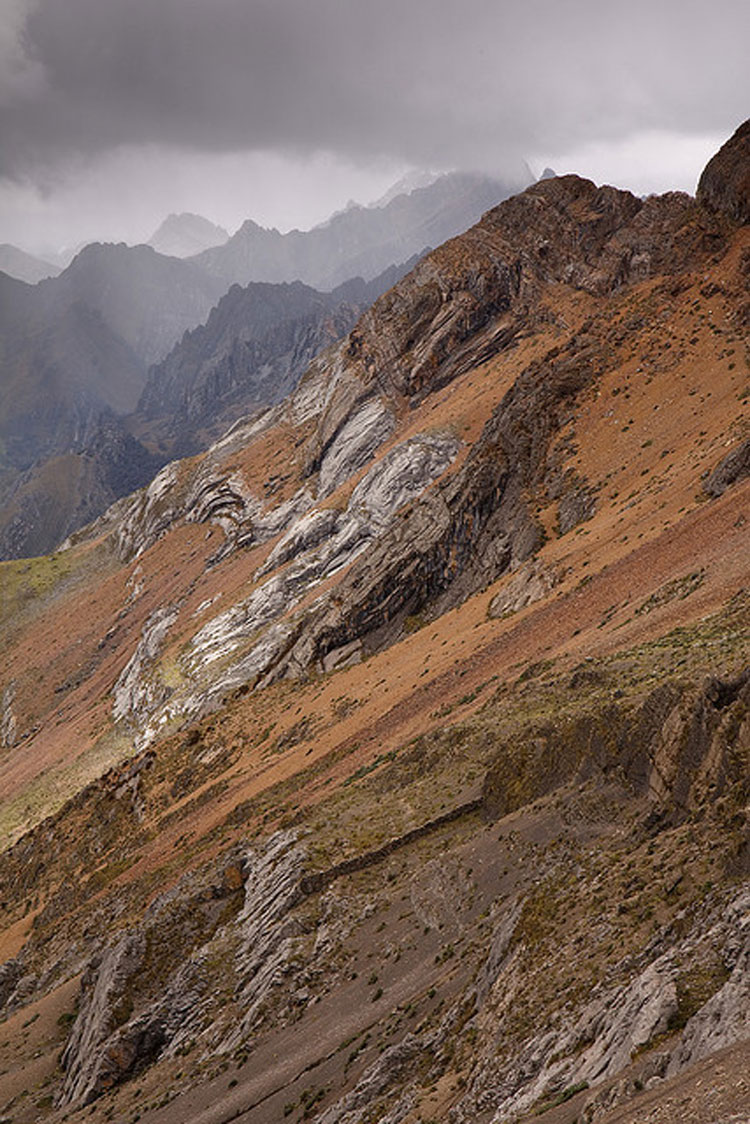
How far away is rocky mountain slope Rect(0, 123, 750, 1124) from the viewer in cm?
1445

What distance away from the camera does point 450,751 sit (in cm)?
2988

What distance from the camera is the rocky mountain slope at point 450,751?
1445 cm

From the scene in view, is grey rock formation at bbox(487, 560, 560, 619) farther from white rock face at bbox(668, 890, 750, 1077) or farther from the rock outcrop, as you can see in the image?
the rock outcrop

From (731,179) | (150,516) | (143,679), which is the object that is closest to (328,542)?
(143,679)

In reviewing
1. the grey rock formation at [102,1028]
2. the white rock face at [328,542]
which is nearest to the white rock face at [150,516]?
the white rock face at [328,542]

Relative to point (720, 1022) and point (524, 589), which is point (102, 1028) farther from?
point (524, 589)

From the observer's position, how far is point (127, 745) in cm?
6550

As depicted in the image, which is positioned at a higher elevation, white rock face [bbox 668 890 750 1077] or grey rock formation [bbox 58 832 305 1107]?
white rock face [bbox 668 890 750 1077]

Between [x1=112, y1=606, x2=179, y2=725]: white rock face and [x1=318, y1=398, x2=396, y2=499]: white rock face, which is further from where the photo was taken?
[x1=318, y1=398, x2=396, y2=499]: white rock face

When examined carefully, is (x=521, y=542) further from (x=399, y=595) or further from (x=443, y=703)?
(x=443, y=703)

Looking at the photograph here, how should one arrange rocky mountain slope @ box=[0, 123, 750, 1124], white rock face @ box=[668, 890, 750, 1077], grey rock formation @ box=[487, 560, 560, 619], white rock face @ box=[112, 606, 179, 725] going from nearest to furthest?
white rock face @ box=[668, 890, 750, 1077], rocky mountain slope @ box=[0, 123, 750, 1124], grey rock formation @ box=[487, 560, 560, 619], white rock face @ box=[112, 606, 179, 725]

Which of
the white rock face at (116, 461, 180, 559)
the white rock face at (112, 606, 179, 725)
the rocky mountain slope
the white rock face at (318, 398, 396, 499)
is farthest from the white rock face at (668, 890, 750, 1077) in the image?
the white rock face at (116, 461, 180, 559)

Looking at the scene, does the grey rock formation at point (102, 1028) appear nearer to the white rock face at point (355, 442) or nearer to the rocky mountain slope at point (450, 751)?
the rocky mountain slope at point (450, 751)

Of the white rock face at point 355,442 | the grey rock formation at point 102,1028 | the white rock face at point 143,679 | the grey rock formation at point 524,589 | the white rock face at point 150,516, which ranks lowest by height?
the grey rock formation at point 102,1028
